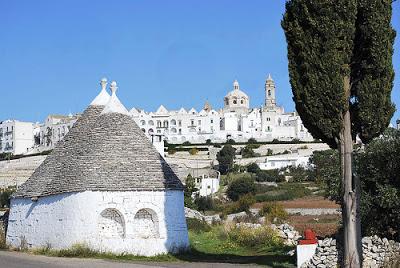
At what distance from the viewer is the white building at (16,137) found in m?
171

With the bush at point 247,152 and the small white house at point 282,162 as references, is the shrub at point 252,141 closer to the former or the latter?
the bush at point 247,152

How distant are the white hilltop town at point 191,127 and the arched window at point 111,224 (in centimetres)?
13464

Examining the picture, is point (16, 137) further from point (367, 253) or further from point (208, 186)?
point (367, 253)

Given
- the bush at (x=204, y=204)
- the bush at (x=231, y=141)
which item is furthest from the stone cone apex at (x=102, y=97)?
the bush at (x=231, y=141)

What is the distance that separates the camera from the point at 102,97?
2761cm

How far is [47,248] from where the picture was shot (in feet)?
77.5

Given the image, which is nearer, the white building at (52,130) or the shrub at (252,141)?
the shrub at (252,141)

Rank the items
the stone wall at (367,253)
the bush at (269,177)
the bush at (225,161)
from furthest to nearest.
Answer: the bush at (225,161) → the bush at (269,177) → the stone wall at (367,253)

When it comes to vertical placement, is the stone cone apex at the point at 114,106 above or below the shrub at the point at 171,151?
below

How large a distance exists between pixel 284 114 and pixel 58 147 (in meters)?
158

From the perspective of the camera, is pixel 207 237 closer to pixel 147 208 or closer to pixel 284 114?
pixel 147 208

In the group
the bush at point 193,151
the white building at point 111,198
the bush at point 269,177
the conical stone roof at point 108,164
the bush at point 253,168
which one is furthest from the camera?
the bush at point 193,151

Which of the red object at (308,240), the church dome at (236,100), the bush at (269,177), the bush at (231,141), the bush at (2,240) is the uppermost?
the church dome at (236,100)

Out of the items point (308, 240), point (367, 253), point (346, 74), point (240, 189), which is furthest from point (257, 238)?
point (240, 189)
